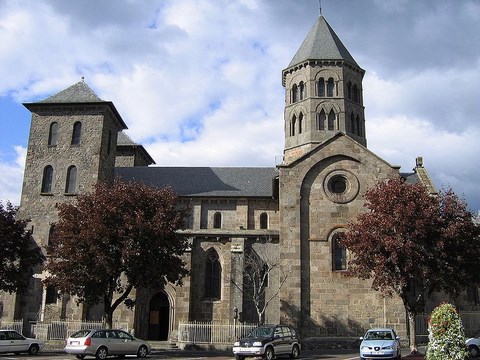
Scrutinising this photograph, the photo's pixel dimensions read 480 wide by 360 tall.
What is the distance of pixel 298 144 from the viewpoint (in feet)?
135

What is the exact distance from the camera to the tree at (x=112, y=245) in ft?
78.5

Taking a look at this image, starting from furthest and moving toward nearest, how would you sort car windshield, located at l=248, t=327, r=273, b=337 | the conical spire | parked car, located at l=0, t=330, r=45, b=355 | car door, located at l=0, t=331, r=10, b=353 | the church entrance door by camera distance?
the conical spire
the church entrance door
parked car, located at l=0, t=330, r=45, b=355
car door, located at l=0, t=331, r=10, b=353
car windshield, located at l=248, t=327, r=273, b=337

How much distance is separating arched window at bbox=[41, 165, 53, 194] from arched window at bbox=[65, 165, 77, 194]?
1278 millimetres

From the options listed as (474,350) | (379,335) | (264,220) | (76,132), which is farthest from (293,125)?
(379,335)

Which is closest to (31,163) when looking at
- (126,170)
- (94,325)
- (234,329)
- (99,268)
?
(126,170)

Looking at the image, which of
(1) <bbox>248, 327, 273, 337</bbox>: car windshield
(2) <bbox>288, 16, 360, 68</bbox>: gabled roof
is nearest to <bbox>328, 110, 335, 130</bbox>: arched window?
(2) <bbox>288, 16, 360, 68</bbox>: gabled roof

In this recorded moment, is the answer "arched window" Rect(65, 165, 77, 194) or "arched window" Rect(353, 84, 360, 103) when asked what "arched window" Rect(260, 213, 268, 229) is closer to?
"arched window" Rect(353, 84, 360, 103)

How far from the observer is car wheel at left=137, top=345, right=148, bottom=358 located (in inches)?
884

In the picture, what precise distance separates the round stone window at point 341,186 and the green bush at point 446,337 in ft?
55.4

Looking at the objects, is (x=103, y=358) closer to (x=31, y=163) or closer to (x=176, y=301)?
(x=176, y=301)

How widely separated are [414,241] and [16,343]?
19.7 metres

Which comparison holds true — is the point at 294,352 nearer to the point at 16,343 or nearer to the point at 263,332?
the point at 263,332

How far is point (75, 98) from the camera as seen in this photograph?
3825cm

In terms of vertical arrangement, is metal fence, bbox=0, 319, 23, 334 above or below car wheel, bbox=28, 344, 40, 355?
above
